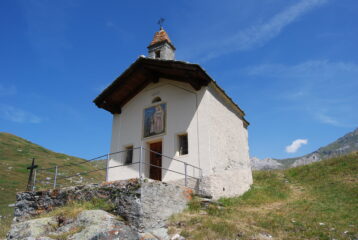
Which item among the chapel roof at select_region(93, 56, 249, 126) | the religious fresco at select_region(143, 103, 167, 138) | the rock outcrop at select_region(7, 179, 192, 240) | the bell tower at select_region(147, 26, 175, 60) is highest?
the bell tower at select_region(147, 26, 175, 60)


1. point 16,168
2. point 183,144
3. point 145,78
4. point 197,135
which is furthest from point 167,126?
point 16,168

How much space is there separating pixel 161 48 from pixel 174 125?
188 inches

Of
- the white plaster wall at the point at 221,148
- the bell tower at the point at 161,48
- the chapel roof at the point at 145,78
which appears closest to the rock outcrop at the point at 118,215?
the white plaster wall at the point at 221,148

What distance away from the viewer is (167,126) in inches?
573

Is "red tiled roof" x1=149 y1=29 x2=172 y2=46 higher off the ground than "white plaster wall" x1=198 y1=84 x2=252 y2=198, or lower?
higher

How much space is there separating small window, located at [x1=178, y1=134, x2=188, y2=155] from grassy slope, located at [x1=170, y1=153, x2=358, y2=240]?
2805 mm

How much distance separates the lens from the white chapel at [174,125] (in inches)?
524

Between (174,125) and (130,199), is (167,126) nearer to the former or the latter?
(174,125)

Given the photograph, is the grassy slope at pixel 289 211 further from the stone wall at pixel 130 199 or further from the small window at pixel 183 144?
the small window at pixel 183 144

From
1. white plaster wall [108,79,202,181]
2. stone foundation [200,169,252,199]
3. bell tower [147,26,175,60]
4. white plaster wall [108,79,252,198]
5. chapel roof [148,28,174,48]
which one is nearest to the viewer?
stone foundation [200,169,252,199]

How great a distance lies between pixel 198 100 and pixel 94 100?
5779 mm

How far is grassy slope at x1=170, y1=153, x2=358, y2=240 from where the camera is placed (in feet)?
29.6

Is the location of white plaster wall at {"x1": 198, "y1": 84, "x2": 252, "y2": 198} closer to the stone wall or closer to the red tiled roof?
the stone wall

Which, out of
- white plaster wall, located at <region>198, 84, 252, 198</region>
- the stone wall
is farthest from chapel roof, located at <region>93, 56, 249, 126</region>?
the stone wall
